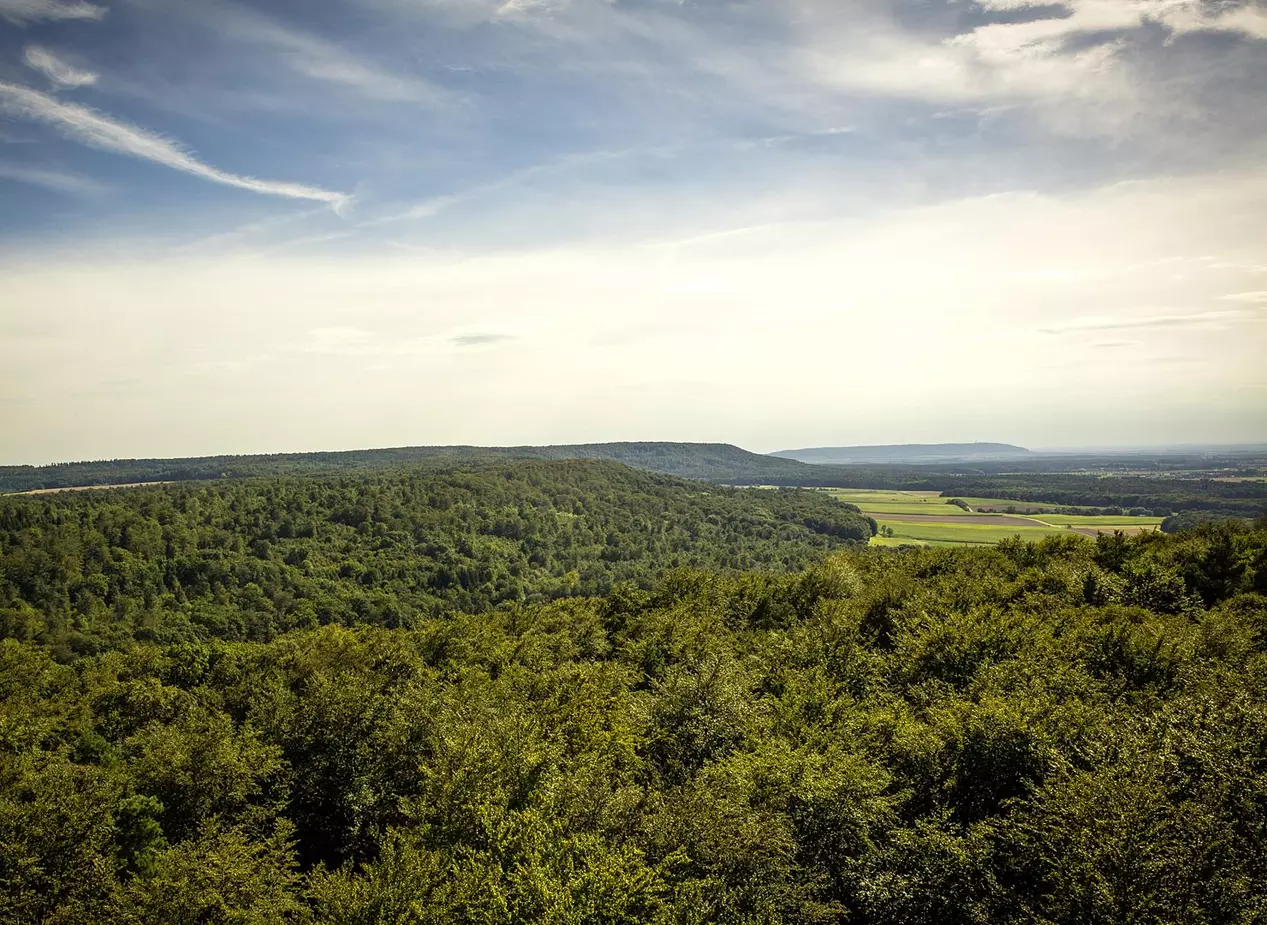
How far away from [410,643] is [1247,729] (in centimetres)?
5999

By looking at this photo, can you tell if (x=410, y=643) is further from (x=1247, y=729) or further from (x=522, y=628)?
(x=1247, y=729)

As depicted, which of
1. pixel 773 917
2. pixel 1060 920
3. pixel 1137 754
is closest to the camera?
pixel 1060 920

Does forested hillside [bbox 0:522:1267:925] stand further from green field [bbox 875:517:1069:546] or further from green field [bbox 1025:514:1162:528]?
green field [bbox 1025:514:1162:528]

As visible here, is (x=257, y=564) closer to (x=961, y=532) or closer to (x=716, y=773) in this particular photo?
(x=716, y=773)

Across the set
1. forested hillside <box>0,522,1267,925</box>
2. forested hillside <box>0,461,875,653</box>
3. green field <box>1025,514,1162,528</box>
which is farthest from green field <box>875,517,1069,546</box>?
forested hillside <box>0,522,1267,925</box>

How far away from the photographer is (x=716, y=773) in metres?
26.3

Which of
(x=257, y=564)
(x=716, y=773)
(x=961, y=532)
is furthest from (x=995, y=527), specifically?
(x=257, y=564)

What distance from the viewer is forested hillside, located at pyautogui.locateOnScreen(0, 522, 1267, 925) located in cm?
1941

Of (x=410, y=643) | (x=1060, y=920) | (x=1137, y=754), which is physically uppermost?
(x=1137, y=754)

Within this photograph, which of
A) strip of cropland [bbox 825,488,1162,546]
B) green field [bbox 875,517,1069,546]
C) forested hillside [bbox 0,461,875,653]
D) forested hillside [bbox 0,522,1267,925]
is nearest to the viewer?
forested hillside [bbox 0,522,1267,925]

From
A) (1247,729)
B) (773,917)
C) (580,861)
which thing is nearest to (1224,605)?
(1247,729)

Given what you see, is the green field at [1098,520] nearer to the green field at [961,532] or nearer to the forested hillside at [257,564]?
the green field at [961,532]

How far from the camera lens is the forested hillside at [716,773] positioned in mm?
19406

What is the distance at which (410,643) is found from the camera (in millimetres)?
63062
